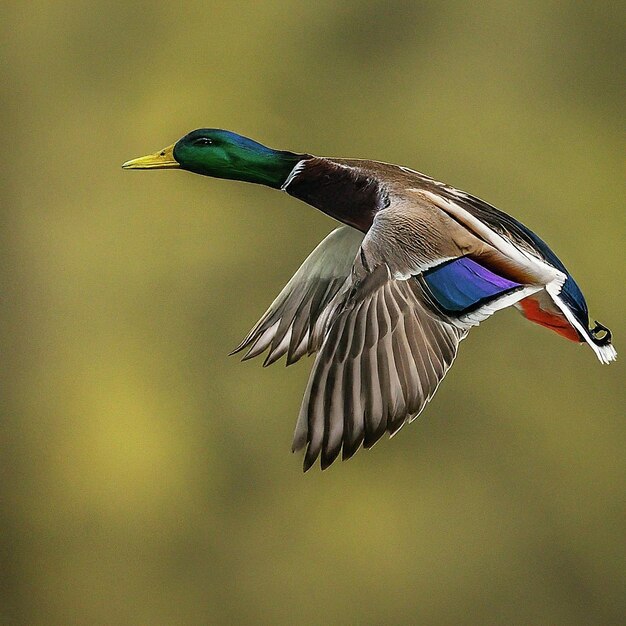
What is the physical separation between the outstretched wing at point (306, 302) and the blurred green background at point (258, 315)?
0.49 m

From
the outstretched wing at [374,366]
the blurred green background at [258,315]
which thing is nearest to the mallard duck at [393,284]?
the outstretched wing at [374,366]

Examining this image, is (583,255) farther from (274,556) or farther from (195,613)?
(195,613)

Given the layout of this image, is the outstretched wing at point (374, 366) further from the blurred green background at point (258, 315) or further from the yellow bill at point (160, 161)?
the blurred green background at point (258, 315)

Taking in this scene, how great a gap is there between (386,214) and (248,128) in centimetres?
72

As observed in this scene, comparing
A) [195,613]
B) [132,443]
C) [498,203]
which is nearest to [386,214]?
[498,203]

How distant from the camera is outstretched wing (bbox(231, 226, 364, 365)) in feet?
2.20

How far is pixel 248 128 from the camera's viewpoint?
1219 mm

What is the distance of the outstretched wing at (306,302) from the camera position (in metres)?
0.67

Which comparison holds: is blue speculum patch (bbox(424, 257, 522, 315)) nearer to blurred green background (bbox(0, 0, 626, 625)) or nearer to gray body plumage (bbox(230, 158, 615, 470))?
gray body plumage (bbox(230, 158, 615, 470))

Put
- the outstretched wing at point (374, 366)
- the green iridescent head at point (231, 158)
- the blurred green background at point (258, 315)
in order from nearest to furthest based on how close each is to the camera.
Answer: the outstretched wing at point (374, 366) → the green iridescent head at point (231, 158) → the blurred green background at point (258, 315)

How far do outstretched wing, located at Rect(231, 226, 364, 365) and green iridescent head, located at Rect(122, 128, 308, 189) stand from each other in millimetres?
86

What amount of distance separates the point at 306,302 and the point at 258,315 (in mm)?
533

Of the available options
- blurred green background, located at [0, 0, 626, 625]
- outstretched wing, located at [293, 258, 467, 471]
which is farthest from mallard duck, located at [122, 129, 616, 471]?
blurred green background, located at [0, 0, 626, 625]

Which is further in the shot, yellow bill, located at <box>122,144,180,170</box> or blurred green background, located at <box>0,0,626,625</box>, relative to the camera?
blurred green background, located at <box>0,0,626,625</box>
